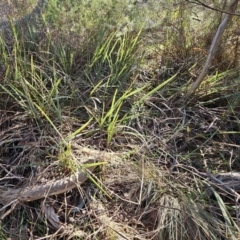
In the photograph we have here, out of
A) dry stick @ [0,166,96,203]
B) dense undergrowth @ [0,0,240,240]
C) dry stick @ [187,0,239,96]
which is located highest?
dry stick @ [187,0,239,96]

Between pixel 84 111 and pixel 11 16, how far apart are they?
27.7 inches

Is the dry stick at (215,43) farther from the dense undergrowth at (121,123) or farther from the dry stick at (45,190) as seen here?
the dry stick at (45,190)

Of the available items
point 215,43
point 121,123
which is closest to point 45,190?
point 121,123

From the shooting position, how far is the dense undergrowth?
5.05ft

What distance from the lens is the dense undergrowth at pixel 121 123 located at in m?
1.54

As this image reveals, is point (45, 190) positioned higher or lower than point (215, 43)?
lower

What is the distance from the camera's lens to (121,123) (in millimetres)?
1875

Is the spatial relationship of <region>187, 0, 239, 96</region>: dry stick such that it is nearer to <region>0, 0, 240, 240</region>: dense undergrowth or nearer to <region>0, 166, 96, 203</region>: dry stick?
<region>0, 0, 240, 240</region>: dense undergrowth

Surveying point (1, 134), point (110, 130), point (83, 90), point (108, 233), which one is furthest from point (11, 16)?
point (108, 233)

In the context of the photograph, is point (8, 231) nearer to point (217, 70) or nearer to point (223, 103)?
point (223, 103)

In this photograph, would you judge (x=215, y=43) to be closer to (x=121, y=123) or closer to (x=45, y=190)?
(x=121, y=123)

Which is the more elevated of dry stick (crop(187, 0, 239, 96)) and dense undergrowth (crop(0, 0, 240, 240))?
dry stick (crop(187, 0, 239, 96))

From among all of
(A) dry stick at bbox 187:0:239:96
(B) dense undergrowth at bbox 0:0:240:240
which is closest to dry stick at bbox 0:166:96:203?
(B) dense undergrowth at bbox 0:0:240:240

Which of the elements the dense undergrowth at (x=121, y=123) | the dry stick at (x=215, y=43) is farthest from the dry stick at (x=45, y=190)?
the dry stick at (x=215, y=43)
